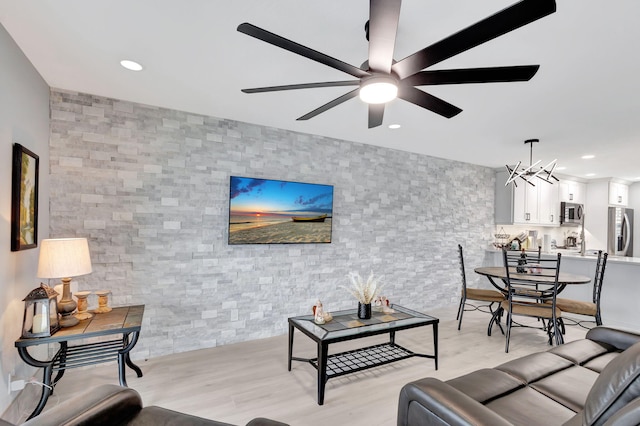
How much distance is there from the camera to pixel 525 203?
224 inches

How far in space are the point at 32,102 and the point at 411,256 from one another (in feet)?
15.0

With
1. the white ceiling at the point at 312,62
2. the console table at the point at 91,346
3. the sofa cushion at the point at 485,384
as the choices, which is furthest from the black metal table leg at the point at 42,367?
the sofa cushion at the point at 485,384

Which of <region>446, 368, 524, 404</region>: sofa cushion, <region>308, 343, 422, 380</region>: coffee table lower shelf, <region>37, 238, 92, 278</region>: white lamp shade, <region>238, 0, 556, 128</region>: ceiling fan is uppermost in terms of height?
<region>238, 0, 556, 128</region>: ceiling fan

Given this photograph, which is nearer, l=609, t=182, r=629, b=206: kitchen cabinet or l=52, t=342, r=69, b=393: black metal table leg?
l=52, t=342, r=69, b=393: black metal table leg

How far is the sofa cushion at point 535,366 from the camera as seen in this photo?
1.82 metres

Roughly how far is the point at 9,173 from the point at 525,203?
6745 millimetres

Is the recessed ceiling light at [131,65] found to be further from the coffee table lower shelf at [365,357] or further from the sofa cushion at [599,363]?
the sofa cushion at [599,363]

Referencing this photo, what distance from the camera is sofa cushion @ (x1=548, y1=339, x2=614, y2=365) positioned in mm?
2043

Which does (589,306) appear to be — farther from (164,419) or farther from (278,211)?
(164,419)

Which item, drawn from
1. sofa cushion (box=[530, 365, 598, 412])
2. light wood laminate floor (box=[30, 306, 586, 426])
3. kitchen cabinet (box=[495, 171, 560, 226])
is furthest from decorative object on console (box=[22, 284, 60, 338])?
kitchen cabinet (box=[495, 171, 560, 226])

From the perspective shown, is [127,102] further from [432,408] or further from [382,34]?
[432,408]

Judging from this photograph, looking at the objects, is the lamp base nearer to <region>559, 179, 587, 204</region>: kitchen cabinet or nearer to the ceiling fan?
the ceiling fan

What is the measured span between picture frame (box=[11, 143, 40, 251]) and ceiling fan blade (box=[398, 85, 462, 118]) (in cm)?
251

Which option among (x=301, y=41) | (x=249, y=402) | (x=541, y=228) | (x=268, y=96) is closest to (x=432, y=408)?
(x=249, y=402)
